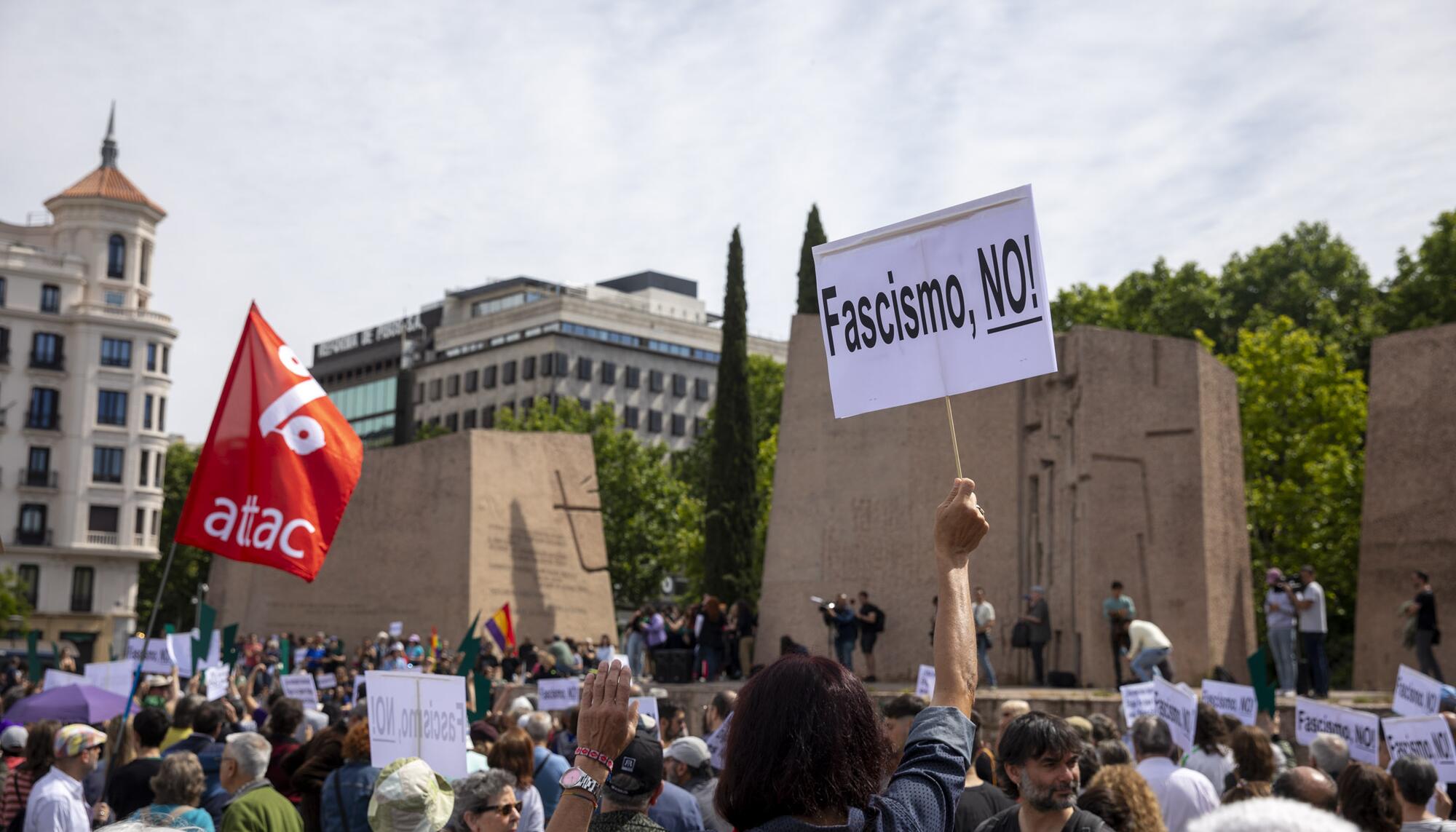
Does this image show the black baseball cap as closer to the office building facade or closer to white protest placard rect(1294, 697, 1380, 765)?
white protest placard rect(1294, 697, 1380, 765)

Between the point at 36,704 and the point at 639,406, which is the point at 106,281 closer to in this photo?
the point at 639,406

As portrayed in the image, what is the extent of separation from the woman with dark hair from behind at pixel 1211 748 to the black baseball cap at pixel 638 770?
439cm

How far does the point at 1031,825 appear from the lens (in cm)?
458

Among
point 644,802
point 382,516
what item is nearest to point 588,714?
point 644,802

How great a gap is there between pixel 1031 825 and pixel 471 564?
29300 millimetres

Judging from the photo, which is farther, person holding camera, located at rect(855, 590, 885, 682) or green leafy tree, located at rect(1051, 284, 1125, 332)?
green leafy tree, located at rect(1051, 284, 1125, 332)

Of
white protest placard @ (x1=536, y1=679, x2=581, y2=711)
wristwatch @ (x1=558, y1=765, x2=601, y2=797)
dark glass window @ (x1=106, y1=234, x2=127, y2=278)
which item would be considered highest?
dark glass window @ (x1=106, y1=234, x2=127, y2=278)

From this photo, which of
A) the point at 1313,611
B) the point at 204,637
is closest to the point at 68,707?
the point at 204,637

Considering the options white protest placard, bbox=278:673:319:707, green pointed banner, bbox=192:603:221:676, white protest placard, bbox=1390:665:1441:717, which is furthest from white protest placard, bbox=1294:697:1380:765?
green pointed banner, bbox=192:603:221:676

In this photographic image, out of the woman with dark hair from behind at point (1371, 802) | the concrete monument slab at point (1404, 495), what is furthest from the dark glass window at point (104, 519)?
the woman with dark hair from behind at point (1371, 802)

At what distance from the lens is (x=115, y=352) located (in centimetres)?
6850

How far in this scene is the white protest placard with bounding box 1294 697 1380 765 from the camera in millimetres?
8586

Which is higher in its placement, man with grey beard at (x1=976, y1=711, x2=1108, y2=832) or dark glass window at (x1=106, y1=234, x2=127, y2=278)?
dark glass window at (x1=106, y1=234, x2=127, y2=278)

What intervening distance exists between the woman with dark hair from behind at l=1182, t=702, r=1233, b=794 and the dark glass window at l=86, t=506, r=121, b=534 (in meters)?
68.1
